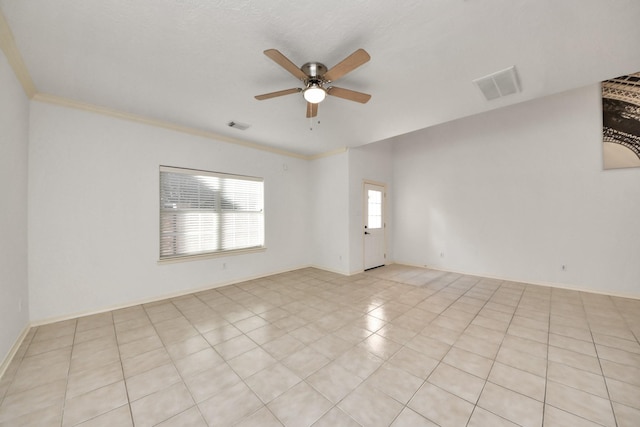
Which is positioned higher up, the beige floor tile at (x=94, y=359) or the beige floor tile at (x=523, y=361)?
the beige floor tile at (x=523, y=361)

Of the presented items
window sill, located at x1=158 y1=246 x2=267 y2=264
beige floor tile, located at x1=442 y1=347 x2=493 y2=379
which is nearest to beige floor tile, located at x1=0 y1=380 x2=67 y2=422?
window sill, located at x1=158 y1=246 x2=267 y2=264

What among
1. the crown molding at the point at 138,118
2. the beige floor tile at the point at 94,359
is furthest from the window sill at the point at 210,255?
the crown molding at the point at 138,118

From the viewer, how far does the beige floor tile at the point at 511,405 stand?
1455 mm

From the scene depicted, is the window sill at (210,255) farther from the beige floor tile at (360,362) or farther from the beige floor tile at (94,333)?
the beige floor tile at (360,362)

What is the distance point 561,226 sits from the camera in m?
3.92

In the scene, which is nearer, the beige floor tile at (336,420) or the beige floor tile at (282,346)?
the beige floor tile at (336,420)

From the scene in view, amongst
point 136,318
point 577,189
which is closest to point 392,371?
point 136,318

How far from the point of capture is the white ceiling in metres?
1.65

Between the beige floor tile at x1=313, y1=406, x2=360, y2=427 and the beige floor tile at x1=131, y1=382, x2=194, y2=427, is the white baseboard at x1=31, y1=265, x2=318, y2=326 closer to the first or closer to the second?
the beige floor tile at x1=131, y1=382, x2=194, y2=427

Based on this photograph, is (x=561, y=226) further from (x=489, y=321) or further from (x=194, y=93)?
(x=194, y=93)

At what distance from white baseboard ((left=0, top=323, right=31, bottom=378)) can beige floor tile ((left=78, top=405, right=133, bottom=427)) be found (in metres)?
1.25

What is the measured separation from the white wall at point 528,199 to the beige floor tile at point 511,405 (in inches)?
140

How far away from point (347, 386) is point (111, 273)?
3.47m

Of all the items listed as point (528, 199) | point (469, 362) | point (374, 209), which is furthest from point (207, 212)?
point (528, 199)
